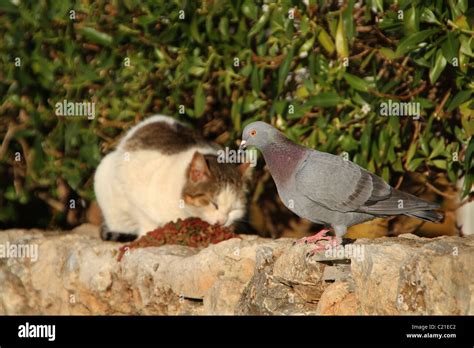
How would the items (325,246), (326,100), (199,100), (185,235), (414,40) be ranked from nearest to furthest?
(325,246)
(414,40)
(326,100)
(185,235)
(199,100)

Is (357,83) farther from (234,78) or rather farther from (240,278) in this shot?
(240,278)

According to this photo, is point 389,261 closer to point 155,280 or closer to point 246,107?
point 155,280

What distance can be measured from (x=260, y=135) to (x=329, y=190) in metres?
0.48

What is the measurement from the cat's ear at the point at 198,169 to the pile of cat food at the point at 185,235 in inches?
13.7

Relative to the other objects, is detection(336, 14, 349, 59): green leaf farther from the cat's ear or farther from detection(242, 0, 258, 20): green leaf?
the cat's ear

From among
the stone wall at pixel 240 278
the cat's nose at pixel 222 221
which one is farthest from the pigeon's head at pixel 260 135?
the cat's nose at pixel 222 221

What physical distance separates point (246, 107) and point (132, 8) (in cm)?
Answer: 114

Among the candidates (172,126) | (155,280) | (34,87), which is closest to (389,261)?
(155,280)

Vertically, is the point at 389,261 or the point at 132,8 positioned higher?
the point at 132,8

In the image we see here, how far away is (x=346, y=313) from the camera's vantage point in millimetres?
4000

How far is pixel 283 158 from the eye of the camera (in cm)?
432

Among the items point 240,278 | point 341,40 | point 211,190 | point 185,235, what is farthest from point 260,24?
point 240,278

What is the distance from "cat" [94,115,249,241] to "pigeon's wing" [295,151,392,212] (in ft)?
6.74

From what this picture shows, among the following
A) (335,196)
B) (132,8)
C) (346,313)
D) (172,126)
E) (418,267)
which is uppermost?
(132,8)
